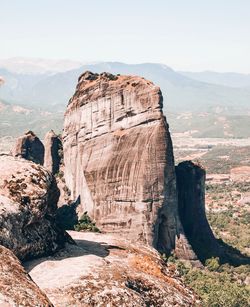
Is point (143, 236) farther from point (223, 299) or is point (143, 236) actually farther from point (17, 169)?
point (17, 169)

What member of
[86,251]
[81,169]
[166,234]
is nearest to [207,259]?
[166,234]

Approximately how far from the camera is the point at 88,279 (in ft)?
51.4

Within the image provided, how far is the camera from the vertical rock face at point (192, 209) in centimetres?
9450

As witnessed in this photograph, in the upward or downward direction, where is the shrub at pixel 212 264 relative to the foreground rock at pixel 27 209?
downward

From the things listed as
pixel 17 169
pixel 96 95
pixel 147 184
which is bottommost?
pixel 147 184

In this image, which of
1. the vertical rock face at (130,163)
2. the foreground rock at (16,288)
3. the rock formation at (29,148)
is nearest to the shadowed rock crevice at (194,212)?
the vertical rock face at (130,163)

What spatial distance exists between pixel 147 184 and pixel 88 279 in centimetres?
6673

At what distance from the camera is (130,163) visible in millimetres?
83438

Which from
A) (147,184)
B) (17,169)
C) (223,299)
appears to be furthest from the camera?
(147,184)

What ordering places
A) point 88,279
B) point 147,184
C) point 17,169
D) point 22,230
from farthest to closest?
point 147,184 < point 17,169 < point 22,230 < point 88,279

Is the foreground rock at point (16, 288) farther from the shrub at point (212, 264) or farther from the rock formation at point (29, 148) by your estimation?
the rock formation at point (29, 148)

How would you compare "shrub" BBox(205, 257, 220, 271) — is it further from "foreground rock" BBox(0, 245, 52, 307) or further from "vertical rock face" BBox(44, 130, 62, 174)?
"foreground rock" BBox(0, 245, 52, 307)

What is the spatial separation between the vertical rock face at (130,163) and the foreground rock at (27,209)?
62.0 m

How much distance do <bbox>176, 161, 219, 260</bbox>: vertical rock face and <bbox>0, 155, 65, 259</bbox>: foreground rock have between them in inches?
2986
